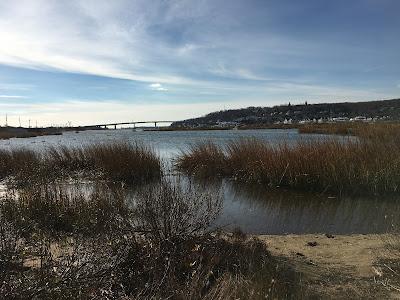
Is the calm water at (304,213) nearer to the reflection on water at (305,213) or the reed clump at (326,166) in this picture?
the reflection on water at (305,213)

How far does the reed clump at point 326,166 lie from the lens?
35.1ft

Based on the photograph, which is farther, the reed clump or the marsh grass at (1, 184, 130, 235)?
the reed clump

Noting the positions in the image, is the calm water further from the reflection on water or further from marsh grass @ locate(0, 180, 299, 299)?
marsh grass @ locate(0, 180, 299, 299)

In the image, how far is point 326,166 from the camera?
11320 mm

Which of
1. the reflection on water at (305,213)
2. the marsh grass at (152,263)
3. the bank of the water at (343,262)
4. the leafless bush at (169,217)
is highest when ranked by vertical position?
the leafless bush at (169,217)

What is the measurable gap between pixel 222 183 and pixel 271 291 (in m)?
9.15

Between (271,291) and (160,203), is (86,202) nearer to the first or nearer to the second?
(160,203)

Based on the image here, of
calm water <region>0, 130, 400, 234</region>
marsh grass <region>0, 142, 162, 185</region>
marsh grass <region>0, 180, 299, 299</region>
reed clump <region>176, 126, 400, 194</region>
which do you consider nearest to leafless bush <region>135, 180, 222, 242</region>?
marsh grass <region>0, 180, 299, 299</region>

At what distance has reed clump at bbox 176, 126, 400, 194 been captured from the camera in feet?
35.1

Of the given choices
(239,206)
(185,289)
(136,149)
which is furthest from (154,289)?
(136,149)

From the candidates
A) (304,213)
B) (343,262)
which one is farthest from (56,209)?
(304,213)

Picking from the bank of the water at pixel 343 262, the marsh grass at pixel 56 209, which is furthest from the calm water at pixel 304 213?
the marsh grass at pixel 56 209

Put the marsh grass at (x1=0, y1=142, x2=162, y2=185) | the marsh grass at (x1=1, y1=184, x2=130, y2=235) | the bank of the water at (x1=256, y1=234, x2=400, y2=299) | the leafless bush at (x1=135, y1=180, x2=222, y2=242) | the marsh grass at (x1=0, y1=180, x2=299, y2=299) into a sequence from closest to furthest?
the marsh grass at (x1=0, y1=180, x2=299, y2=299)
the bank of the water at (x1=256, y1=234, x2=400, y2=299)
the leafless bush at (x1=135, y1=180, x2=222, y2=242)
the marsh grass at (x1=1, y1=184, x2=130, y2=235)
the marsh grass at (x1=0, y1=142, x2=162, y2=185)

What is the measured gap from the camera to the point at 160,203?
508 centimetres
